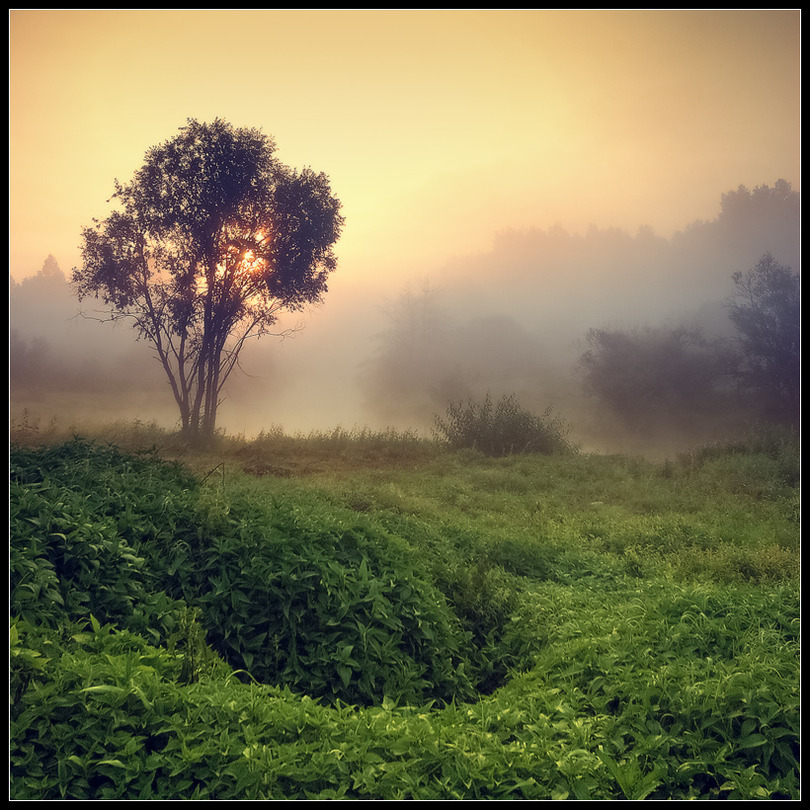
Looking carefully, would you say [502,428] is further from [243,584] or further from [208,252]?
[243,584]

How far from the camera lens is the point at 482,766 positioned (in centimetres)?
307

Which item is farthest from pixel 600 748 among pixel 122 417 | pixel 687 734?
pixel 122 417

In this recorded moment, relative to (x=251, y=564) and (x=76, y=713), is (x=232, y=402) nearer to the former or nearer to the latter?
(x=251, y=564)

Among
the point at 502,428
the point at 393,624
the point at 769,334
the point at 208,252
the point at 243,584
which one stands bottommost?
the point at 393,624

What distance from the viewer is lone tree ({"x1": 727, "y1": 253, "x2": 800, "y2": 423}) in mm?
6969

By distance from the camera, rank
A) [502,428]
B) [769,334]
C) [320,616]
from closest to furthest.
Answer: [320,616] < [769,334] < [502,428]

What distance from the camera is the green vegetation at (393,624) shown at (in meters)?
3.10

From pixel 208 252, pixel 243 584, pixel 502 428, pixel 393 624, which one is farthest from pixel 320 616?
pixel 208 252

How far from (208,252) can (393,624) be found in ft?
15.5

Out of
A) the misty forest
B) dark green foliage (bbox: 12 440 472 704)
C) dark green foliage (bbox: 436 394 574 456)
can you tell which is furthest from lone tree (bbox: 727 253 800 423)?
dark green foliage (bbox: 12 440 472 704)

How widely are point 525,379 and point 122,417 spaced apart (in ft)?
14.6

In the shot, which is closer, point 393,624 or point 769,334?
point 393,624

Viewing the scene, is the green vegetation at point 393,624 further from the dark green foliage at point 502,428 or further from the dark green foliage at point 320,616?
the dark green foliage at point 502,428

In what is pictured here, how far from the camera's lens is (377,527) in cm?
581
